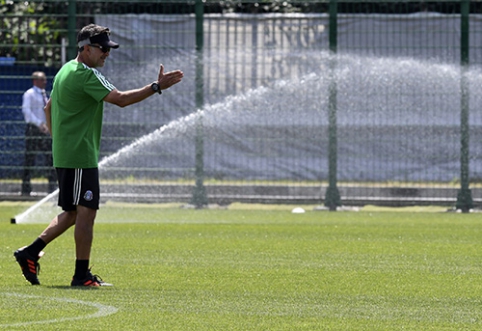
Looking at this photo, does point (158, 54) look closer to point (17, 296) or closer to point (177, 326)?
point (17, 296)

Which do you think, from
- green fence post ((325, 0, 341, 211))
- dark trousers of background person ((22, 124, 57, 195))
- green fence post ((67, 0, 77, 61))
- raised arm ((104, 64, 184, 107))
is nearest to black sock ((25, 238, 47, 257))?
raised arm ((104, 64, 184, 107))

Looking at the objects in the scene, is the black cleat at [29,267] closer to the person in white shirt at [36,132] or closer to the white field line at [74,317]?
the white field line at [74,317]

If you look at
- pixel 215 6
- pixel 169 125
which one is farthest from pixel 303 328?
pixel 215 6

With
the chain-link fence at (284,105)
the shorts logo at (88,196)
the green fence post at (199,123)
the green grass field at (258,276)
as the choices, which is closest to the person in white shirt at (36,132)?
the chain-link fence at (284,105)

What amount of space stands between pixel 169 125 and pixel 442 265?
9.34m

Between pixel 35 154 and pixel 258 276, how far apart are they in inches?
408

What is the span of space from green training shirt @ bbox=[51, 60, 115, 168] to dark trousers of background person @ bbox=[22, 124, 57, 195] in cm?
995

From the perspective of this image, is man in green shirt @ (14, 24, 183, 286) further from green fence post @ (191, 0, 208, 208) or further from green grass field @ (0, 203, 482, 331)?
green fence post @ (191, 0, 208, 208)

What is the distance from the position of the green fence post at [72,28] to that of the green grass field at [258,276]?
3.50m

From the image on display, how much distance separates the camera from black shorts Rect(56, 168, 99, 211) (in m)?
9.88

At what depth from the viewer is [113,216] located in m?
18.0

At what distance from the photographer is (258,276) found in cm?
1046

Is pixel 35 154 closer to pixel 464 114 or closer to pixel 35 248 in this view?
pixel 464 114

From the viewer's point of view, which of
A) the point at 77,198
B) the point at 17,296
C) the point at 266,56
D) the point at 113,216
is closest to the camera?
the point at 17,296
